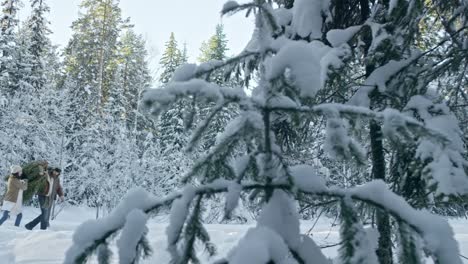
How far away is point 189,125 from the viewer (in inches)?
65.8

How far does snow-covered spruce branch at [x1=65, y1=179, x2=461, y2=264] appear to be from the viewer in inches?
55.2

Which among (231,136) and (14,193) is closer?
(231,136)

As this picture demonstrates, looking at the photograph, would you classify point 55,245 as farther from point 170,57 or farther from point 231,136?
point 170,57

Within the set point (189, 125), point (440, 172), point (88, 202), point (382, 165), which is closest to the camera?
point (189, 125)

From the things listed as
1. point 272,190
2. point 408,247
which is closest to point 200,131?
point 272,190

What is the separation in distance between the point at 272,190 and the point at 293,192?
85 mm

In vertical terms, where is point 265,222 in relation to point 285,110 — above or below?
below

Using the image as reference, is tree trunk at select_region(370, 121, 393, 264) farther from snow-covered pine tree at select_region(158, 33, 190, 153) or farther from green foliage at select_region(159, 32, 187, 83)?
green foliage at select_region(159, 32, 187, 83)

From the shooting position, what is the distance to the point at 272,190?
5.47 feet

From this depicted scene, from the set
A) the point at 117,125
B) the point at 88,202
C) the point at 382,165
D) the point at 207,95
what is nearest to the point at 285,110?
the point at 207,95

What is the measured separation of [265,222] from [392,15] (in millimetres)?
2521

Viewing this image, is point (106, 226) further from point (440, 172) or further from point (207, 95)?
point (440, 172)

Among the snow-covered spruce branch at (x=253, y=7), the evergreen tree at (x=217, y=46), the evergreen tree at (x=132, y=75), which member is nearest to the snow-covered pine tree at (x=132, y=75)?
the evergreen tree at (x=132, y=75)

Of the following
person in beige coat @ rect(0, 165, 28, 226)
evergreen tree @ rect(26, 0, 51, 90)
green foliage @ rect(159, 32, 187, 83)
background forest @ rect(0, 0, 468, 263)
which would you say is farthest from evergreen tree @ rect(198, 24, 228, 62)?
background forest @ rect(0, 0, 468, 263)
